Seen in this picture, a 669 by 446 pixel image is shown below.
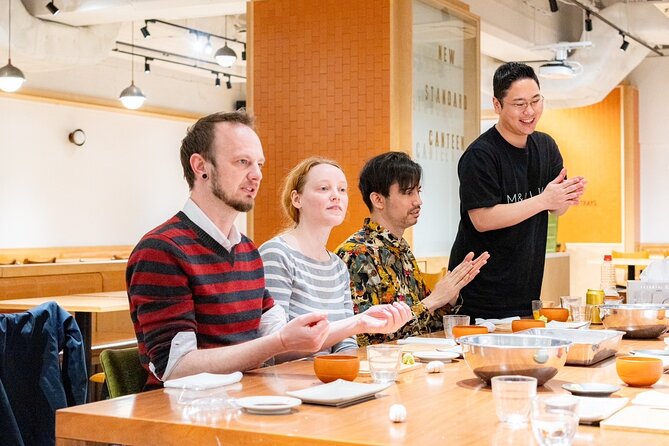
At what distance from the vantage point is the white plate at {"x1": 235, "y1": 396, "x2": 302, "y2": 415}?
1667 mm

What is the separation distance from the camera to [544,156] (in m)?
3.80

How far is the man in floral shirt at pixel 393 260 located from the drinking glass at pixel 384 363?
1.14 meters

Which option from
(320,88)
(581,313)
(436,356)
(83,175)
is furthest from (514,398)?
(83,175)

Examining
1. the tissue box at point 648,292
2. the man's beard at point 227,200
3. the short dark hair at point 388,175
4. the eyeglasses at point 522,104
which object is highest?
the eyeglasses at point 522,104

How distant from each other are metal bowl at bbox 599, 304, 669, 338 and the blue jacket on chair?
171cm

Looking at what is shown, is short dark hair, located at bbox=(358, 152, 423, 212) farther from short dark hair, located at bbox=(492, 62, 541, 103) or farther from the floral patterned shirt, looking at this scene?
short dark hair, located at bbox=(492, 62, 541, 103)

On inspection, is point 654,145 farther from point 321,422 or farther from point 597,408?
point 321,422

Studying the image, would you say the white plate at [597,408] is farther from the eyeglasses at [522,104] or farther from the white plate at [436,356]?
the eyeglasses at [522,104]

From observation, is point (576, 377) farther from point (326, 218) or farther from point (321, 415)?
point (326, 218)

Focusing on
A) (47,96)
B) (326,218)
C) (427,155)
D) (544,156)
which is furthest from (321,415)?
(47,96)

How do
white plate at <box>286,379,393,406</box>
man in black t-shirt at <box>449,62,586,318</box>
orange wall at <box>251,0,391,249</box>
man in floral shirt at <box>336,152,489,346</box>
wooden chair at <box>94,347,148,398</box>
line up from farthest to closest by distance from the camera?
orange wall at <box>251,0,391,249</box> → man in black t-shirt at <box>449,62,586,318</box> → man in floral shirt at <box>336,152,489,346</box> → wooden chair at <box>94,347,148,398</box> → white plate at <box>286,379,393,406</box>

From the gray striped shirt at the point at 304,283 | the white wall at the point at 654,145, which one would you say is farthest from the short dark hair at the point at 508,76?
the white wall at the point at 654,145

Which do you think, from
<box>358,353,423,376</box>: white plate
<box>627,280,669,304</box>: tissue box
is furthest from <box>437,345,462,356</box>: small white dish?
<box>627,280,669,304</box>: tissue box

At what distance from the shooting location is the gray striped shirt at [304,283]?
281 cm
